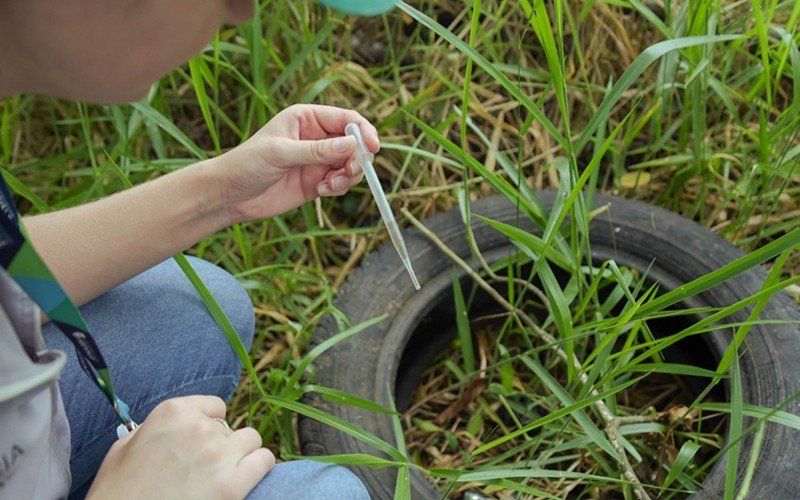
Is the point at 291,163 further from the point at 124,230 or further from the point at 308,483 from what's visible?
the point at 308,483

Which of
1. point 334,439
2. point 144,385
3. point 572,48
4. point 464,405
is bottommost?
point 464,405

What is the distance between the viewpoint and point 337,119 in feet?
3.71

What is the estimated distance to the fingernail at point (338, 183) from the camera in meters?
1.13

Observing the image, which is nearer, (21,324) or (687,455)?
(21,324)

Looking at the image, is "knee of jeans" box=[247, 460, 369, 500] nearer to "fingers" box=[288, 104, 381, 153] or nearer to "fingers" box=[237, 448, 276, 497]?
"fingers" box=[237, 448, 276, 497]

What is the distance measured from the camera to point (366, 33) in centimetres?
196

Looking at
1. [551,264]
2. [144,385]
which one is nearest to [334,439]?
[144,385]

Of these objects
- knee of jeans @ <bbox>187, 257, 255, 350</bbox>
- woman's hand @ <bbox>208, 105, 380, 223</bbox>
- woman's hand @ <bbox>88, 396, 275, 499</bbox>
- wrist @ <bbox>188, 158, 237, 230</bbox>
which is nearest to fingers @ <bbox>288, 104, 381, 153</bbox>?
woman's hand @ <bbox>208, 105, 380, 223</bbox>

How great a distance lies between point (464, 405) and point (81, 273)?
0.67m

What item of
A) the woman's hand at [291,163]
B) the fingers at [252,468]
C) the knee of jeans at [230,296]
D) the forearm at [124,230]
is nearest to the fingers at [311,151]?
the woman's hand at [291,163]

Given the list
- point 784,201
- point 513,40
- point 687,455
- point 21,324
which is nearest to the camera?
point 21,324

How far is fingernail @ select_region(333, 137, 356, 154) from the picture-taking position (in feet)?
3.41

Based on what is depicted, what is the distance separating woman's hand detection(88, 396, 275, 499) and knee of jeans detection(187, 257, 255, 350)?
0.86ft

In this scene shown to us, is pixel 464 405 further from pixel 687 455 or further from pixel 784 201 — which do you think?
pixel 784 201
